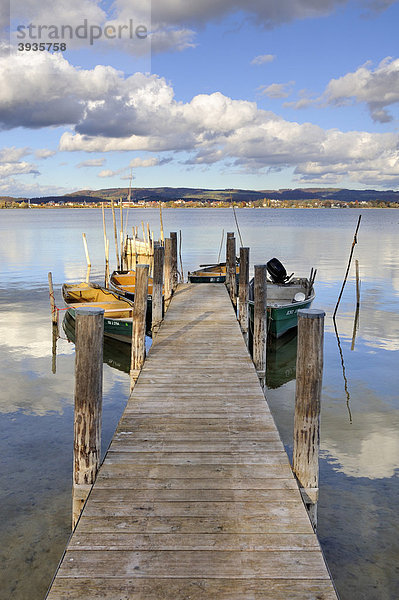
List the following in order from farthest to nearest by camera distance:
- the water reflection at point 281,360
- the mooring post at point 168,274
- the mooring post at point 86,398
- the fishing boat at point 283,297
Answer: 1. the mooring post at point 168,274
2. the fishing boat at point 283,297
3. the water reflection at point 281,360
4. the mooring post at point 86,398

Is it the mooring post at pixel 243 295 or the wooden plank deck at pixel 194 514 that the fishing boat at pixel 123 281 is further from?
the wooden plank deck at pixel 194 514

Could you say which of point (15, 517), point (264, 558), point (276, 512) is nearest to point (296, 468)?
point (276, 512)

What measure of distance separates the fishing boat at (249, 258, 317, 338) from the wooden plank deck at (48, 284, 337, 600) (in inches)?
331

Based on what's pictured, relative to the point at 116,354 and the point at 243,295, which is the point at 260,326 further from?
the point at 116,354

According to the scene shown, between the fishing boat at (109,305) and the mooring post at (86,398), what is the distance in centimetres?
832

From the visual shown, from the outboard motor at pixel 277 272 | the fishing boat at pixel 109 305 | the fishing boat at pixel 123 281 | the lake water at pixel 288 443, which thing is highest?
the outboard motor at pixel 277 272

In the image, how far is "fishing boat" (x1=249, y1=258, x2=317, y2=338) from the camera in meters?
15.6

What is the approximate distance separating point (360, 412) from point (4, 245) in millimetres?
53894

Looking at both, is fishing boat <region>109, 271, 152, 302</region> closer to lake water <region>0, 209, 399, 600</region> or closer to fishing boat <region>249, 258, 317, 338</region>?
lake water <region>0, 209, 399, 600</region>

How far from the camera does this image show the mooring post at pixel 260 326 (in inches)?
406

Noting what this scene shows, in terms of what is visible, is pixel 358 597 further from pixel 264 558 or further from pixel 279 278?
pixel 279 278

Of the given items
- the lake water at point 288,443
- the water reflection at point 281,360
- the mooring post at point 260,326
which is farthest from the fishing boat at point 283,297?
the mooring post at point 260,326

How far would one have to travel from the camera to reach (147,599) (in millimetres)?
3322

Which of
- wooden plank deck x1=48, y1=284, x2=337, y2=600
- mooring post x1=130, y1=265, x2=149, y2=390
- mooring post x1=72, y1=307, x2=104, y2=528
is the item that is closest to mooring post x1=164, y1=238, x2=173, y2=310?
mooring post x1=130, y1=265, x2=149, y2=390
